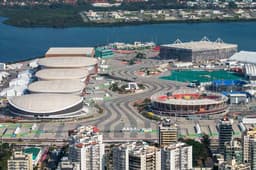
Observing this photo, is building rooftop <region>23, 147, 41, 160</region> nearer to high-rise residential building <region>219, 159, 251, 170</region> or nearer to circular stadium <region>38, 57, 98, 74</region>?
high-rise residential building <region>219, 159, 251, 170</region>

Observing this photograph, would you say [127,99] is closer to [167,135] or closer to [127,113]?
[127,113]

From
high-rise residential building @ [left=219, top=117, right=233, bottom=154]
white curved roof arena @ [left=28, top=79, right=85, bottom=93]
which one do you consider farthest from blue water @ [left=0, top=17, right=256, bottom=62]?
high-rise residential building @ [left=219, top=117, right=233, bottom=154]

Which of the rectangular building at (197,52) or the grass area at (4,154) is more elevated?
the grass area at (4,154)

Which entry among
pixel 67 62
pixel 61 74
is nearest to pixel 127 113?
pixel 61 74

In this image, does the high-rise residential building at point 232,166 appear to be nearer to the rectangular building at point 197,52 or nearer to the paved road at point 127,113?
the paved road at point 127,113

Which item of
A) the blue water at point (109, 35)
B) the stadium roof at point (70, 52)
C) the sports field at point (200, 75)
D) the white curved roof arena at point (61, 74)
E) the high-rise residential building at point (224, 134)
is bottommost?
the blue water at point (109, 35)

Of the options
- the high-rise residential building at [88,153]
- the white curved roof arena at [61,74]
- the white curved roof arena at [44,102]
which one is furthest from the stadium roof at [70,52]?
the high-rise residential building at [88,153]

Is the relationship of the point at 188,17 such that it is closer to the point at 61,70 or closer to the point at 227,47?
the point at 227,47
